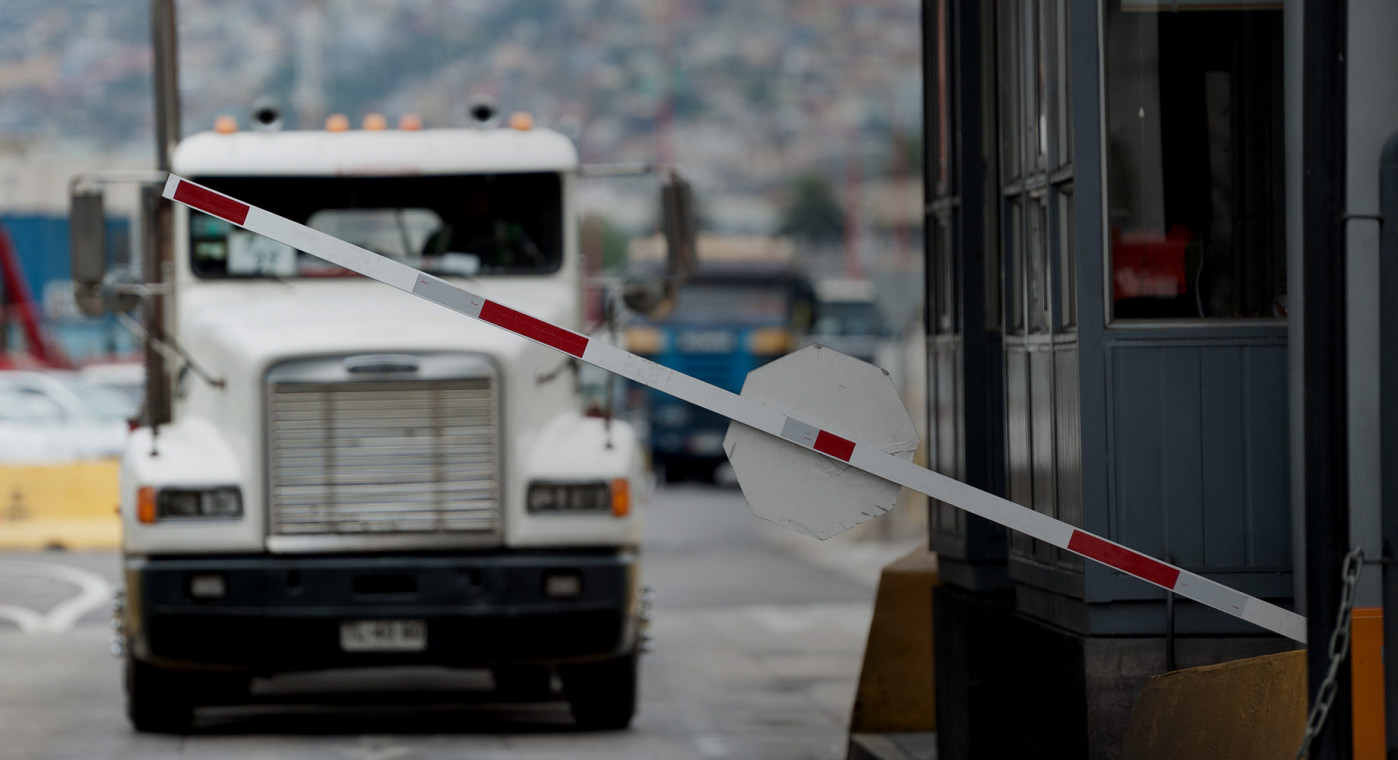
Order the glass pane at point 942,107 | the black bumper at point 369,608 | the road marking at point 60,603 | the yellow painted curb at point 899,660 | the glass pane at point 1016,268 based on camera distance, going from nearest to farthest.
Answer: the glass pane at point 1016,268, the glass pane at point 942,107, the yellow painted curb at point 899,660, the black bumper at point 369,608, the road marking at point 60,603

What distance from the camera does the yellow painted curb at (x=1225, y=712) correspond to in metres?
5.89

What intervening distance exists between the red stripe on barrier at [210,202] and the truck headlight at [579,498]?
4.52 meters

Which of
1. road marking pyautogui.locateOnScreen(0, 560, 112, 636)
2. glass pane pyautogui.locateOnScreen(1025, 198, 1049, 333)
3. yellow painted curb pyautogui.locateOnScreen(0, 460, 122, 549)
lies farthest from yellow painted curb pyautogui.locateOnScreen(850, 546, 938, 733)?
yellow painted curb pyautogui.locateOnScreen(0, 460, 122, 549)

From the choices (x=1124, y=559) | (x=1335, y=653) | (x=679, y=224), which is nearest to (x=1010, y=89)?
(x=1124, y=559)

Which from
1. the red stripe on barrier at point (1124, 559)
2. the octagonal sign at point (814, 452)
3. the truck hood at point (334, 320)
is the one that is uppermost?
the truck hood at point (334, 320)

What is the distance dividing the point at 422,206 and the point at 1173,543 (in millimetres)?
5492

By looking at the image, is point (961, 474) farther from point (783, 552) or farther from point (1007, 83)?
point (783, 552)

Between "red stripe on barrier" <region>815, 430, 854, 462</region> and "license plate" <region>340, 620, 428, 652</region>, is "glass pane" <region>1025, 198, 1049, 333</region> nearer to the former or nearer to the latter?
"red stripe on barrier" <region>815, 430, 854, 462</region>

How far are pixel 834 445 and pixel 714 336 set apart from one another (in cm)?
2924

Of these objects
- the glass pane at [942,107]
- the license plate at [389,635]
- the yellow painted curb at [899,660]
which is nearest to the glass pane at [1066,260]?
the glass pane at [942,107]

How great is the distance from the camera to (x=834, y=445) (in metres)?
5.71

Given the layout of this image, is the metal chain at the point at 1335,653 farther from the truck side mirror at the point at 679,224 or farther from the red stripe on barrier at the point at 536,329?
the truck side mirror at the point at 679,224

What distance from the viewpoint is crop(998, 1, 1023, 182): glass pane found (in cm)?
751

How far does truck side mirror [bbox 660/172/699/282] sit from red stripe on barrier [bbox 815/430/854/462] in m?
5.04
